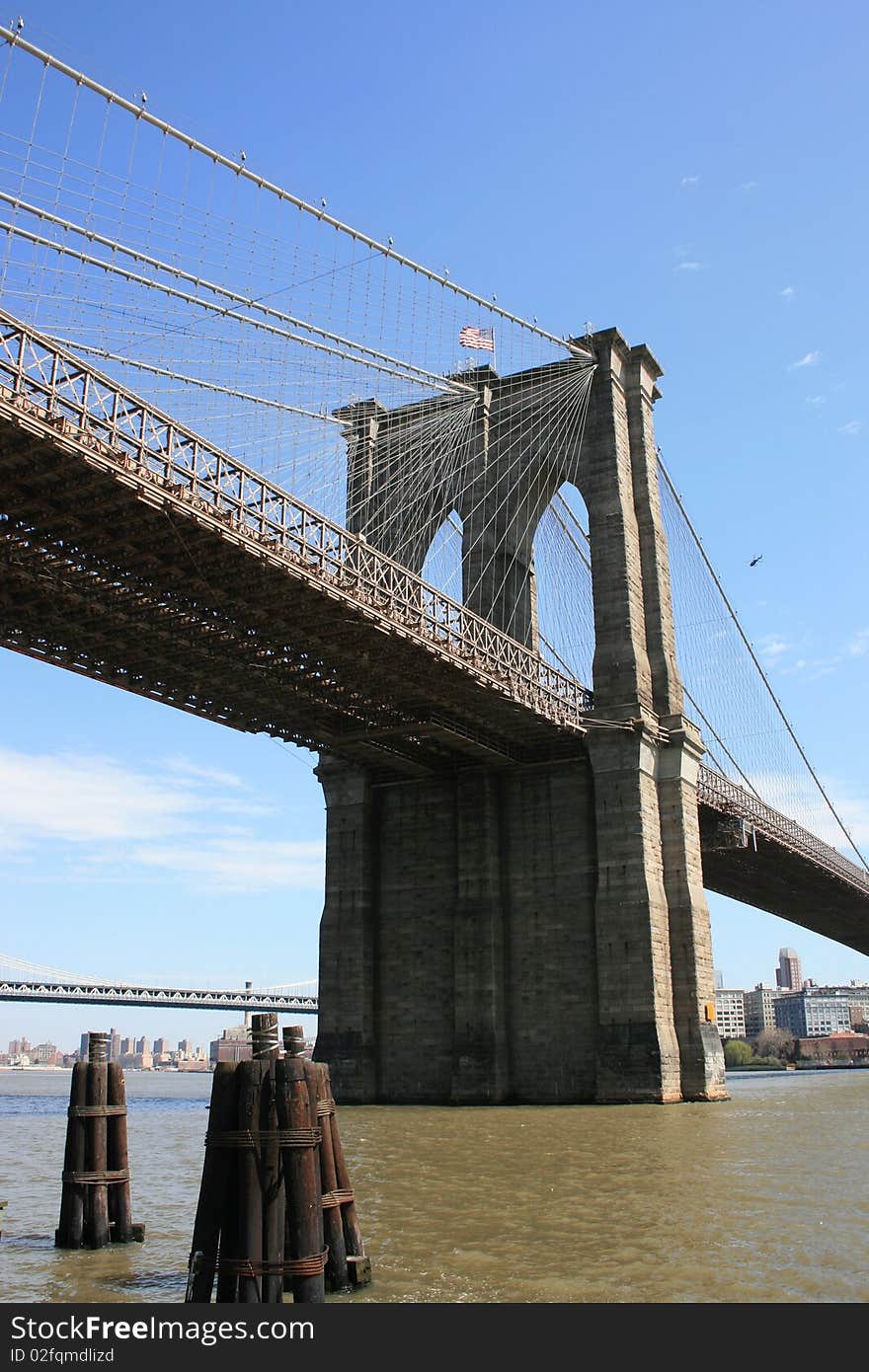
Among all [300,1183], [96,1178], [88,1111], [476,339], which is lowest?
[96,1178]

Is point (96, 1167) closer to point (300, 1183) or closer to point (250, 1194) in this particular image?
point (250, 1194)

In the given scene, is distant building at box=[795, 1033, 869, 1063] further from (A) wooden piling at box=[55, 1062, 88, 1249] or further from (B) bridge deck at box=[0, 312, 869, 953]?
(A) wooden piling at box=[55, 1062, 88, 1249]

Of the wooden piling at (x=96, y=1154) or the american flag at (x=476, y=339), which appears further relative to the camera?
the american flag at (x=476, y=339)

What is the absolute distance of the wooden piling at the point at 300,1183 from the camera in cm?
820

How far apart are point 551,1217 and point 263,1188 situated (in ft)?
20.6

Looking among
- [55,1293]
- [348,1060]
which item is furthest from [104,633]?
[55,1293]

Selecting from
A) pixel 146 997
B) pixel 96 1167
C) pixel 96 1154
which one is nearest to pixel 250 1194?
pixel 96 1167

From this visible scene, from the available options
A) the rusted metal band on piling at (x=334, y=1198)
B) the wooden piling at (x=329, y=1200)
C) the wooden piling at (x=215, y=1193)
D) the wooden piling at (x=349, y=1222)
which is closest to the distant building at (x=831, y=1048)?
the wooden piling at (x=349, y=1222)

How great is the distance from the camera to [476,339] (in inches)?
1785

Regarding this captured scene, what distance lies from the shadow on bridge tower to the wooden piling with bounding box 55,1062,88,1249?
2747 cm

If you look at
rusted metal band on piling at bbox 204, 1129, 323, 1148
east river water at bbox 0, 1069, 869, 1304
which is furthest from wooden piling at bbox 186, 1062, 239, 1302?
east river water at bbox 0, 1069, 869, 1304

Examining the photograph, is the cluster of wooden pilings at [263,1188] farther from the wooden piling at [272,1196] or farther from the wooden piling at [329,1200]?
the wooden piling at [329,1200]

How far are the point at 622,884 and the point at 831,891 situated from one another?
4459 cm

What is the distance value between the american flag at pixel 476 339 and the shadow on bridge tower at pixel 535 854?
3381 millimetres
